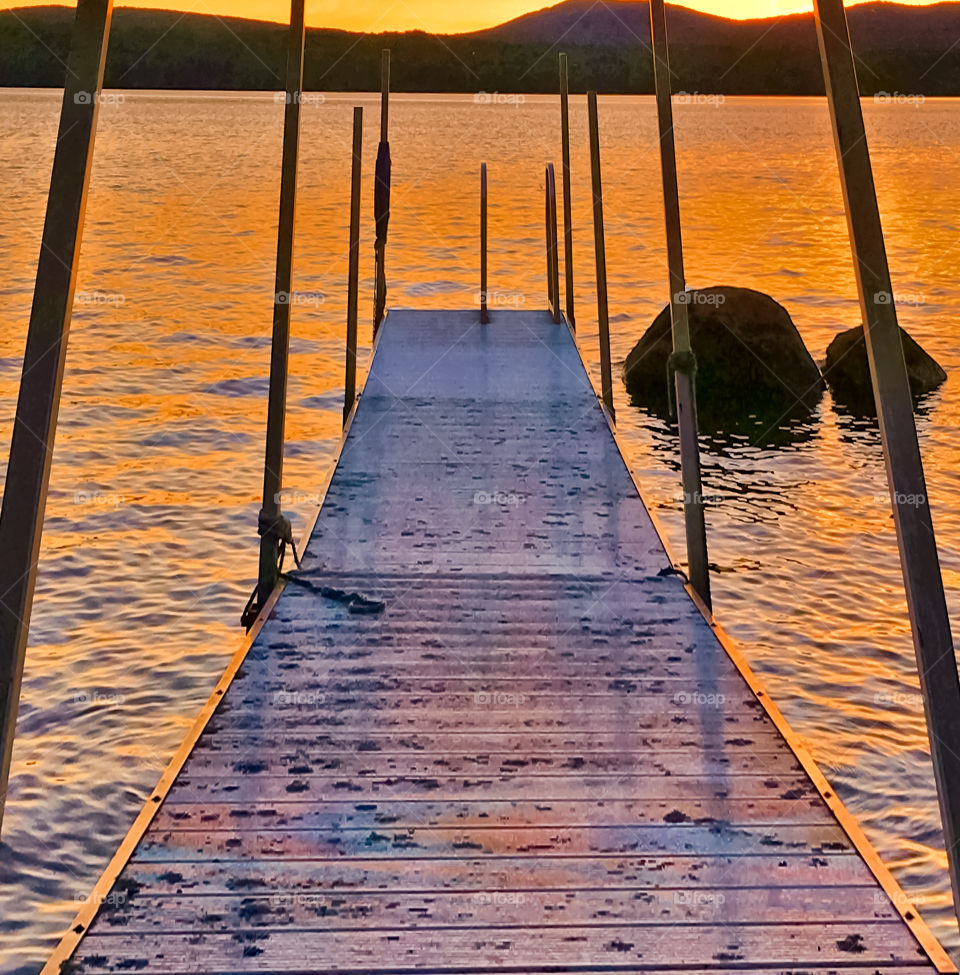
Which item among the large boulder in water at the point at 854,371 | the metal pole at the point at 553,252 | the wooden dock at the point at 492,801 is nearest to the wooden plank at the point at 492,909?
the wooden dock at the point at 492,801

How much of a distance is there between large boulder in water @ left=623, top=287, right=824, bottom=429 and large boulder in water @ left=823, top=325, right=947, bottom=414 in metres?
0.92

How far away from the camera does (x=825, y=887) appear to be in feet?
15.2

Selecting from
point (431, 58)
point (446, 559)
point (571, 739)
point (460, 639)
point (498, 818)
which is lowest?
point (498, 818)

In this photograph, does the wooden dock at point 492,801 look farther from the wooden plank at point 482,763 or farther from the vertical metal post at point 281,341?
the vertical metal post at point 281,341

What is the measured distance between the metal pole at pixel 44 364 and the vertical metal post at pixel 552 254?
12.8m

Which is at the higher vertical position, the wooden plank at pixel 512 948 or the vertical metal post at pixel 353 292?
the vertical metal post at pixel 353 292

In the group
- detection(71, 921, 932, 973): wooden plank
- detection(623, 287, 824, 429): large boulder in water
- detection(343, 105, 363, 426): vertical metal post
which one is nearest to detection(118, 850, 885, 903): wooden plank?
detection(71, 921, 932, 973): wooden plank

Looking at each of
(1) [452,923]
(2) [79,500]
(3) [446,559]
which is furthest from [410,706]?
(2) [79,500]

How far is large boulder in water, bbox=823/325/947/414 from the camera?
18.4 m

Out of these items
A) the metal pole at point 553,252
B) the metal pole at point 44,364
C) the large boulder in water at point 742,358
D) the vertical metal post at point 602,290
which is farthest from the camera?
the metal pole at point 553,252

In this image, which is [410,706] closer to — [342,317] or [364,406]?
[364,406]

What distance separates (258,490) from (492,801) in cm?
908

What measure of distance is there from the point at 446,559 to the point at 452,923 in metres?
4.00

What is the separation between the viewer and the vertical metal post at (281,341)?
25.7 feet
